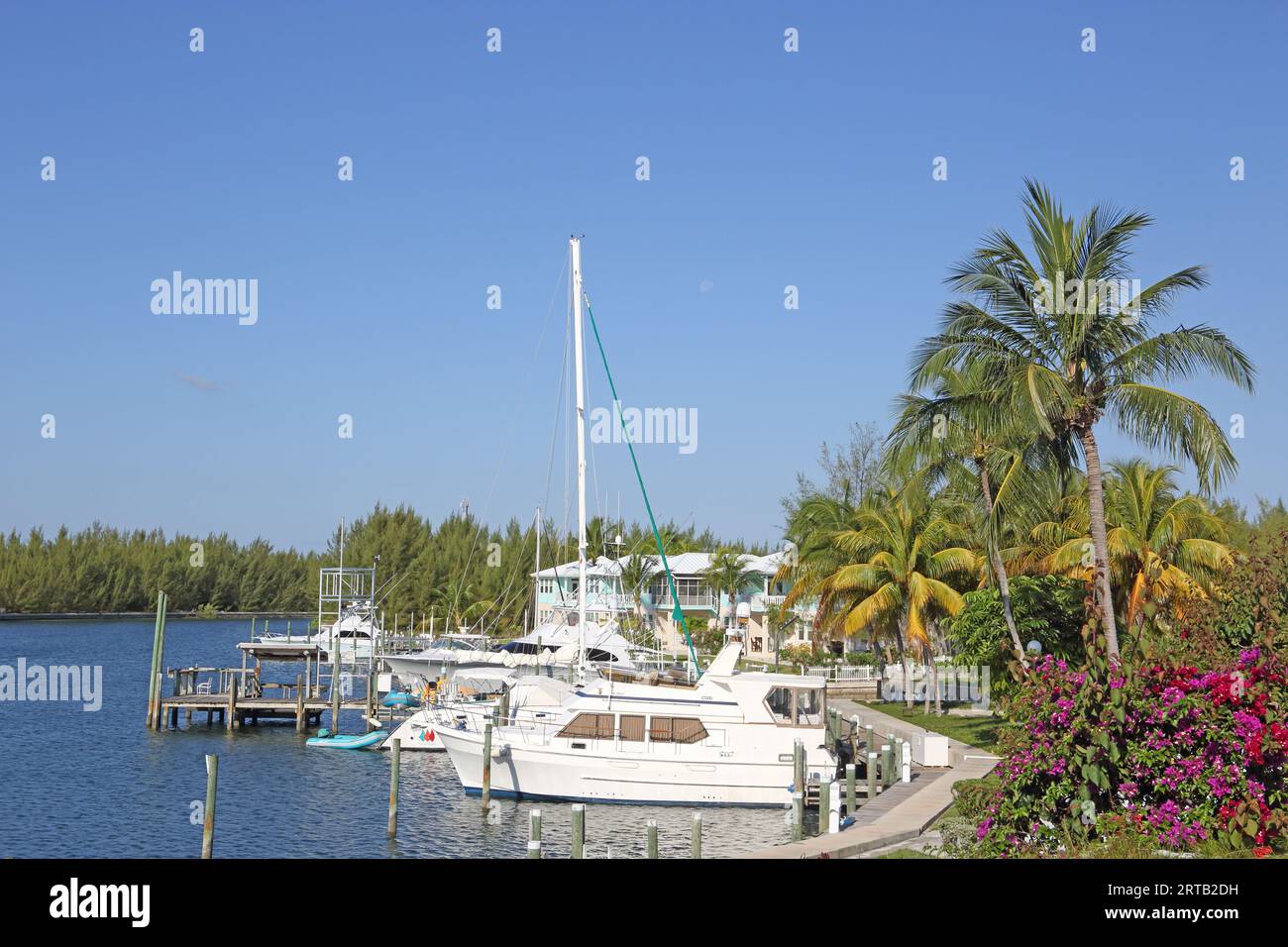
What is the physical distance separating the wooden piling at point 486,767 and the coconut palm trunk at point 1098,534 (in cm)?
1714

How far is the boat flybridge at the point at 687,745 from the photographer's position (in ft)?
105

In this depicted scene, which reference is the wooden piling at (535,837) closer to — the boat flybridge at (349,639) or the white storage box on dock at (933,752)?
the white storage box on dock at (933,752)

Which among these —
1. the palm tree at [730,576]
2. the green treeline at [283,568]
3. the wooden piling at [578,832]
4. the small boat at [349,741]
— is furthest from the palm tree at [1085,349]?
the green treeline at [283,568]

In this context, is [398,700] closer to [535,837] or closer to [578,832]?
[578,832]

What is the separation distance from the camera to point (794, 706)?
32.1 metres

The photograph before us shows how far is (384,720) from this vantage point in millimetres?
52188

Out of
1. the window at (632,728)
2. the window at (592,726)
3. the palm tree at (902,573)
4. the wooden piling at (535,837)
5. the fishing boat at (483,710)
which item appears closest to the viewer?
the wooden piling at (535,837)

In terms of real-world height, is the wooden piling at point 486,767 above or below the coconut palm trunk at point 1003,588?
below

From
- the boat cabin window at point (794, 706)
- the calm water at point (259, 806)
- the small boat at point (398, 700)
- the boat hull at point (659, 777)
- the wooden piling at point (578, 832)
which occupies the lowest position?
the calm water at point (259, 806)

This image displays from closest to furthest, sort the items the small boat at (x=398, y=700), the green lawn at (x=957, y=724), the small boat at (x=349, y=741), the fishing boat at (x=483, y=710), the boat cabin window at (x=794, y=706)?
the boat cabin window at (x=794, y=706) → the fishing boat at (x=483, y=710) → the green lawn at (x=957, y=724) → the small boat at (x=349, y=741) → the small boat at (x=398, y=700)

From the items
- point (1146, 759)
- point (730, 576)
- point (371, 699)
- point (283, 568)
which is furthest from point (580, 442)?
point (283, 568)
